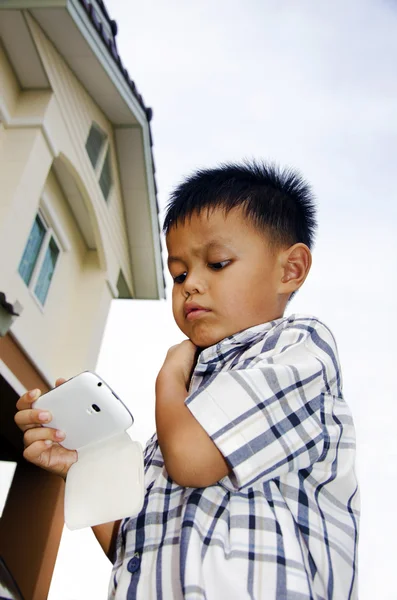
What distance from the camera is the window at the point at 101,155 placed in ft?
21.0

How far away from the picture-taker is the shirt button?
3.13 feet

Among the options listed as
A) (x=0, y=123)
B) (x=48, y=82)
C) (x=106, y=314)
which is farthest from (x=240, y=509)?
(x=106, y=314)

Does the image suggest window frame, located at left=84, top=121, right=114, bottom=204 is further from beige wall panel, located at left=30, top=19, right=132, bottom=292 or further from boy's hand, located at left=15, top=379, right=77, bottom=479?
boy's hand, located at left=15, top=379, right=77, bottom=479

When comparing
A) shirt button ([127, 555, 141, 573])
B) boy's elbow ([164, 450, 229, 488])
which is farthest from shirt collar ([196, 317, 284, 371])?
shirt button ([127, 555, 141, 573])

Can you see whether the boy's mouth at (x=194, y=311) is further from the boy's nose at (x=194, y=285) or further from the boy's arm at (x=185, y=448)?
the boy's arm at (x=185, y=448)

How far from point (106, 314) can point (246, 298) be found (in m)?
5.62

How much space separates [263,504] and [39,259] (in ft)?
16.7

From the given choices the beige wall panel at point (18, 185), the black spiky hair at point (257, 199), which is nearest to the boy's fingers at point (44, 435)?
the black spiky hair at point (257, 199)

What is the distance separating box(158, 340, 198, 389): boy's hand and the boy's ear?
14.3 inches

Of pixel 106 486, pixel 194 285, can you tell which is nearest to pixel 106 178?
pixel 194 285

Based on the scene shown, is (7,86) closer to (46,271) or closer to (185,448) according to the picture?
(46,271)

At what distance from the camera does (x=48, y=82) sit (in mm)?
5145

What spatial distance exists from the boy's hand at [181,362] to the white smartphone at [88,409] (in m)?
0.16

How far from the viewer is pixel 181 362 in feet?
4.14
